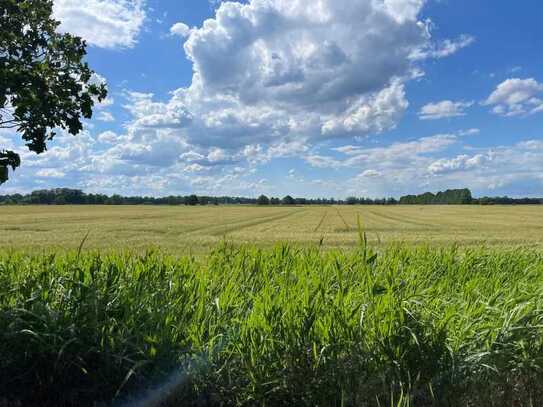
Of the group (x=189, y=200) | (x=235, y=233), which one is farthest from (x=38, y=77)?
(x=189, y=200)

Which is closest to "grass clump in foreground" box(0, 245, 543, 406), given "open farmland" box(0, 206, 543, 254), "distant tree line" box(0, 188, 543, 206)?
"open farmland" box(0, 206, 543, 254)

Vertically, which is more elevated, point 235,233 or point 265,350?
point 265,350

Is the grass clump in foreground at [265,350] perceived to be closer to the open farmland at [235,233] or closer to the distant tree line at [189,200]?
the open farmland at [235,233]

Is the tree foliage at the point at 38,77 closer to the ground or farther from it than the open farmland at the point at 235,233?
farther from it

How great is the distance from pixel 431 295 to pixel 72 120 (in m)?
4.40

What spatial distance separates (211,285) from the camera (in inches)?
161

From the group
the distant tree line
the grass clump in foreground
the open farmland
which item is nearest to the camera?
the grass clump in foreground

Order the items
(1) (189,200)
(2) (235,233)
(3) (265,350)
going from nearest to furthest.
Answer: (3) (265,350), (2) (235,233), (1) (189,200)

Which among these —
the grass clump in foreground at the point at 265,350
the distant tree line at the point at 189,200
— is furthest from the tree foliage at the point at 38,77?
the distant tree line at the point at 189,200

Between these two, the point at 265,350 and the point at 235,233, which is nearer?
the point at 265,350

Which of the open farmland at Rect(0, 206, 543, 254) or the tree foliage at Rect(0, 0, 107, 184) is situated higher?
the tree foliage at Rect(0, 0, 107, 184)

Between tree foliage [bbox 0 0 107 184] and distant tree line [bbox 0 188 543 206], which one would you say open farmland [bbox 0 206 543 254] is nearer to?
tree foliage [bbox 0 0 107 184]

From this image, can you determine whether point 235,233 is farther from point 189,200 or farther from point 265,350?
point 189,200

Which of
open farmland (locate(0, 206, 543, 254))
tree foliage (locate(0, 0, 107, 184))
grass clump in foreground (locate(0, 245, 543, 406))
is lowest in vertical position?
open farmland (locate(0, 206, 543, 254))
